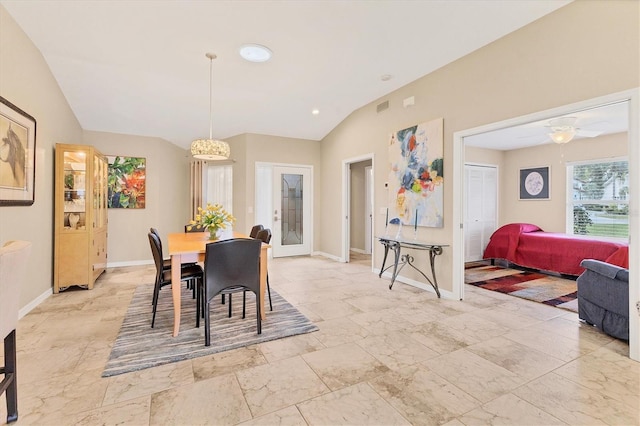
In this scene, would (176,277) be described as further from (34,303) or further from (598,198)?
(598,198)

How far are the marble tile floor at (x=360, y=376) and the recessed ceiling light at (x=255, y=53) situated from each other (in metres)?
2.98

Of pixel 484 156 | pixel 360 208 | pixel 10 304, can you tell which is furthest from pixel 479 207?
pixel 10 304

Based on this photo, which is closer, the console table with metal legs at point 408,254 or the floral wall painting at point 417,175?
the console table with metal legs at point 408,254

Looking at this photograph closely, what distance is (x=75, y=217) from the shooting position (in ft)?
13.7

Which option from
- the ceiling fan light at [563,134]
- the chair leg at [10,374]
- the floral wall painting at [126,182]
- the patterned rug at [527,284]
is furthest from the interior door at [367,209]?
the chair leg at [10,374]

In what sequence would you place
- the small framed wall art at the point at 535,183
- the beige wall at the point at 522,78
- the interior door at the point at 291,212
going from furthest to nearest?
the interior door at the point at 291,212 → the small framed wall art at the point at 535,183 → the beige wall at the point at 522,78

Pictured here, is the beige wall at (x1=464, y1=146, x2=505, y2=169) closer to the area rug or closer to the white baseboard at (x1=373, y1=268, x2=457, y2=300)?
the white baseboard at (x1=373, y1=268, x2=457, y2=300)

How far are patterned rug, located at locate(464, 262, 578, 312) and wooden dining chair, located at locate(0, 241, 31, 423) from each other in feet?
15.8

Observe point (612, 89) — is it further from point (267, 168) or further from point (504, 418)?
point (267, 168)

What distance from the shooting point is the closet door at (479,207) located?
621 cm

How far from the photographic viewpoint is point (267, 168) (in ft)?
21.2

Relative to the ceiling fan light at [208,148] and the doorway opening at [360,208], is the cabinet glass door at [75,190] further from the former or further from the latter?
the doorway opening at [360,208]

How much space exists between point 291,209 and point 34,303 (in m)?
4.35

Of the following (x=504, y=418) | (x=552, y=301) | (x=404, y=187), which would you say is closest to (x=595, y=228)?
(x=552, y=301)
